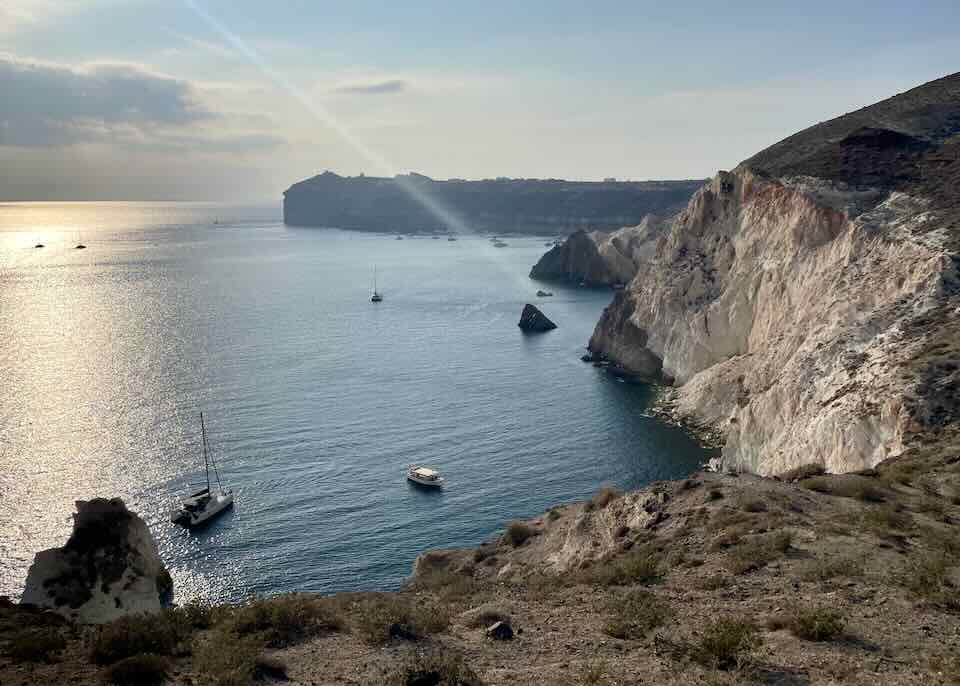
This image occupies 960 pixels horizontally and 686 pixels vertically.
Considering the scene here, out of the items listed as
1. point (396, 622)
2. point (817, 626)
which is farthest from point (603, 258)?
point (817, 626)

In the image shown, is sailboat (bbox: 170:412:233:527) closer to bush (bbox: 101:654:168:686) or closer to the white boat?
the white boat

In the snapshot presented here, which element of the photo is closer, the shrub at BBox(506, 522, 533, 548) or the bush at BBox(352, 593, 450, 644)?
the bush at BBox(352, 593, 450, 644)

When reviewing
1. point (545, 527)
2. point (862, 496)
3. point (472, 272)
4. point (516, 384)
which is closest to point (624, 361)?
point (516, 384)

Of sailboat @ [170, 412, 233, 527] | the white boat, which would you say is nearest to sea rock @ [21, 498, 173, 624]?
sailboat @ [170, 412, 233, 527]

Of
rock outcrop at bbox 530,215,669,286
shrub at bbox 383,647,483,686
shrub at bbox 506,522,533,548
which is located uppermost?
rock outcrop at bbox 530,215,669,286

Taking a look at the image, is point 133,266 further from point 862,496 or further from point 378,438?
point 862,496

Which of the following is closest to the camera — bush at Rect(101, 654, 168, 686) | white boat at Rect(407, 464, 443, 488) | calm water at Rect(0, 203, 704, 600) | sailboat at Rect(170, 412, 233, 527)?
bush at Rect(101, 654, 168, 686)

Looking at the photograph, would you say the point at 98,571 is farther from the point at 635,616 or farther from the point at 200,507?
the point at 200,507
